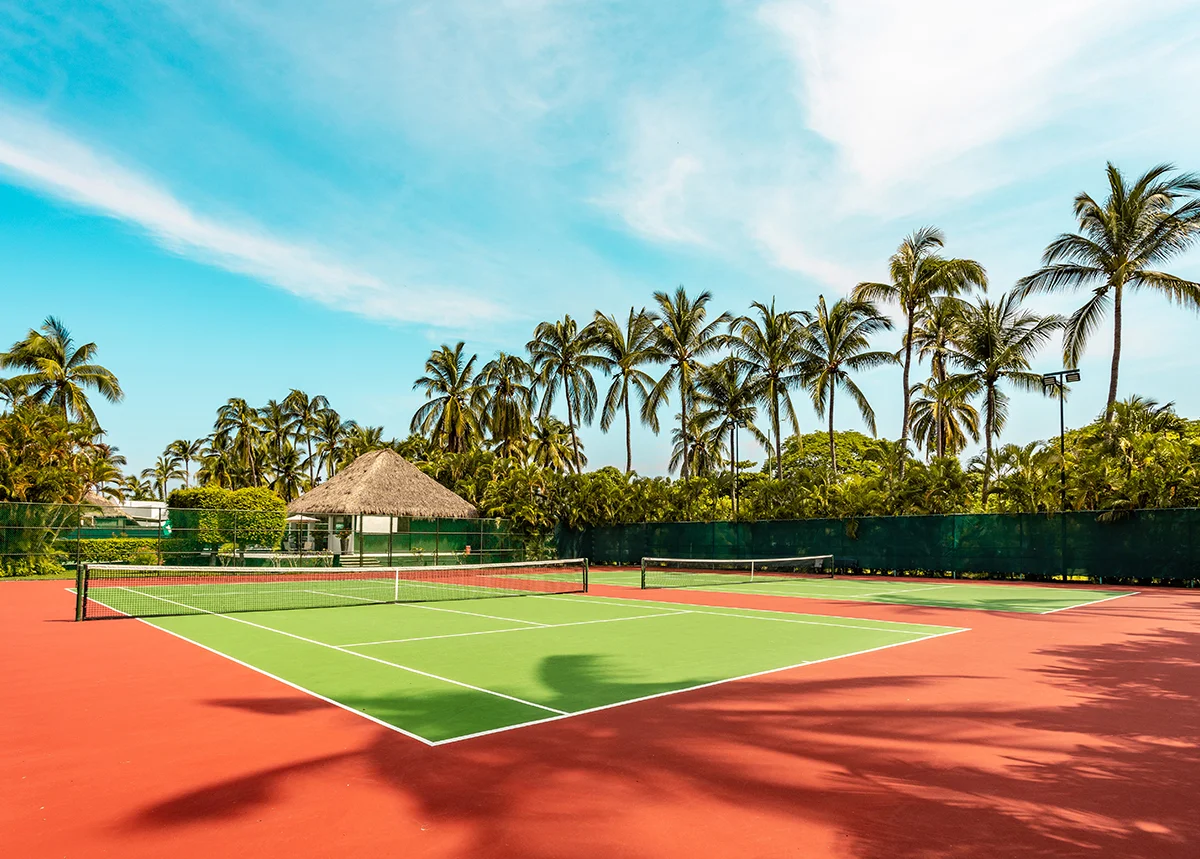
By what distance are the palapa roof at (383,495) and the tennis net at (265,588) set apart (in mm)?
8609

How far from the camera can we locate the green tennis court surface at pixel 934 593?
17.0 m

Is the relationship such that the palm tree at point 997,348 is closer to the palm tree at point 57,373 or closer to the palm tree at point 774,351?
the palm tree at point 774,351

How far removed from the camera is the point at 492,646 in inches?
419

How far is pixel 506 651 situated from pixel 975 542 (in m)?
20.9

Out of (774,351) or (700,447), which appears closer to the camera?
(774,351)

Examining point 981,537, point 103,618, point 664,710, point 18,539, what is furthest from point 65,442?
point 981,537

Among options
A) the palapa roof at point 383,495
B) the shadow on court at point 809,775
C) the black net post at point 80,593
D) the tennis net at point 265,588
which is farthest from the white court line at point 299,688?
the palapa roof at point 383,495

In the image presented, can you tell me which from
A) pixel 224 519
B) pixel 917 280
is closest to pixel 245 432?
pixel 224 519

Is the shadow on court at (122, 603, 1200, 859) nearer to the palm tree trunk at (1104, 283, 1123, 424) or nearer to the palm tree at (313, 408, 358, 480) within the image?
the palm tree trunk at (1104, 283, 1123, 424)

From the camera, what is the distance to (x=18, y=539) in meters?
25.8

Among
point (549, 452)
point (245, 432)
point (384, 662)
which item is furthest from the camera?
point (245, 432)

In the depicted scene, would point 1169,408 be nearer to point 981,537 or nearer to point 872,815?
point 981,537

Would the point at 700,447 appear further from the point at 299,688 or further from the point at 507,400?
the point at 299,688

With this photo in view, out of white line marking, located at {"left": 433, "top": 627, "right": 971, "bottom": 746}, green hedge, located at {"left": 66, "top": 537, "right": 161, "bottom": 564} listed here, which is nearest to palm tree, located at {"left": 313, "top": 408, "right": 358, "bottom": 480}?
green hedge, located at {"left": 66, "top": 537, "right": 161, "bottom": 564}
